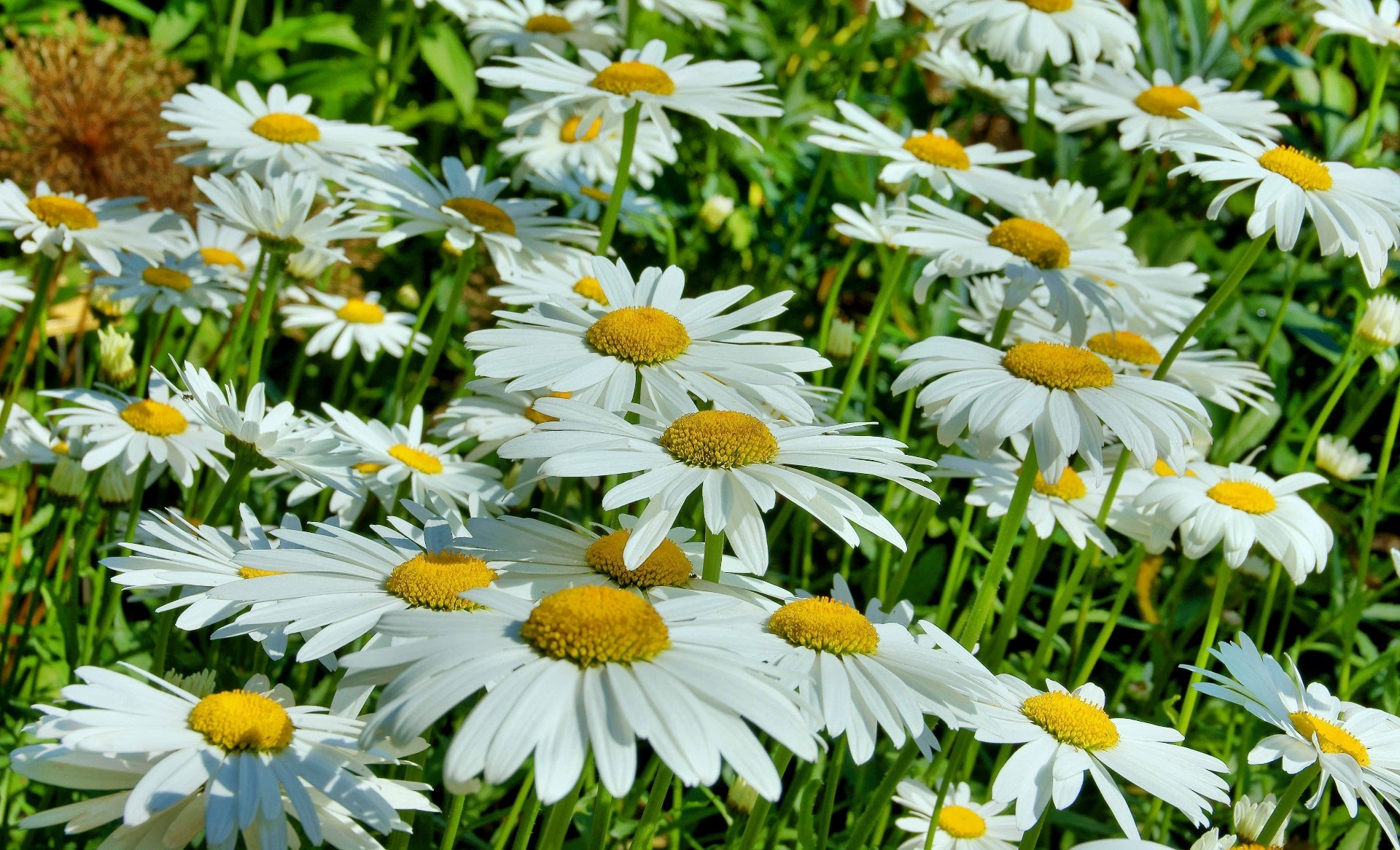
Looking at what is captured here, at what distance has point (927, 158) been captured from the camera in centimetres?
259

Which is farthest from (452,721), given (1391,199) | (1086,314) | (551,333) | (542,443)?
(1391,199)

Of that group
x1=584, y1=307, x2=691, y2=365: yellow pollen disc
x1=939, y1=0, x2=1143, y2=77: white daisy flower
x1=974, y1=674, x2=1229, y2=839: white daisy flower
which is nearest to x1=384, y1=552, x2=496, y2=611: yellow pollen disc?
x1=584, y1=307, x2=691, y2=365: yellow pollen disc

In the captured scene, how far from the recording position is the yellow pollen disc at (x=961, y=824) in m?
1.75

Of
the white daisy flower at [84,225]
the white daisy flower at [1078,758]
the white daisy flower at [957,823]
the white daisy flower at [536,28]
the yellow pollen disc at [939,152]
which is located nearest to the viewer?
the white daisy flower at [1078,758]

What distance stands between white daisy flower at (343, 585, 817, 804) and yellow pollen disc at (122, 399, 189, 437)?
1166mm

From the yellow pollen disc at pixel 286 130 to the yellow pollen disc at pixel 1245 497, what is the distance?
1.86 meters

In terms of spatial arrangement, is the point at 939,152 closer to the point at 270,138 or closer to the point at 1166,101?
the point at 1166,101

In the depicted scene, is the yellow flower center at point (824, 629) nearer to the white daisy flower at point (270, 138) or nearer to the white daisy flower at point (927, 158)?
the white daisy flower at point (927, 158)

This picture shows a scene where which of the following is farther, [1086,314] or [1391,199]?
[1086,314]

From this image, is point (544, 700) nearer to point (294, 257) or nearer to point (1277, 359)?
point (294, 257)

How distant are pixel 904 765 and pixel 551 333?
0.68 meters

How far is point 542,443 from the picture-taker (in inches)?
48.5

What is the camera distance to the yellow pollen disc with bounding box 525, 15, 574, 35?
3.40 metres

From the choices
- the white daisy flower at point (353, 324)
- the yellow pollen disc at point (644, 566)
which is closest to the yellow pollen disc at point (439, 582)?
the yellow pollen disc at point (644, 566)
